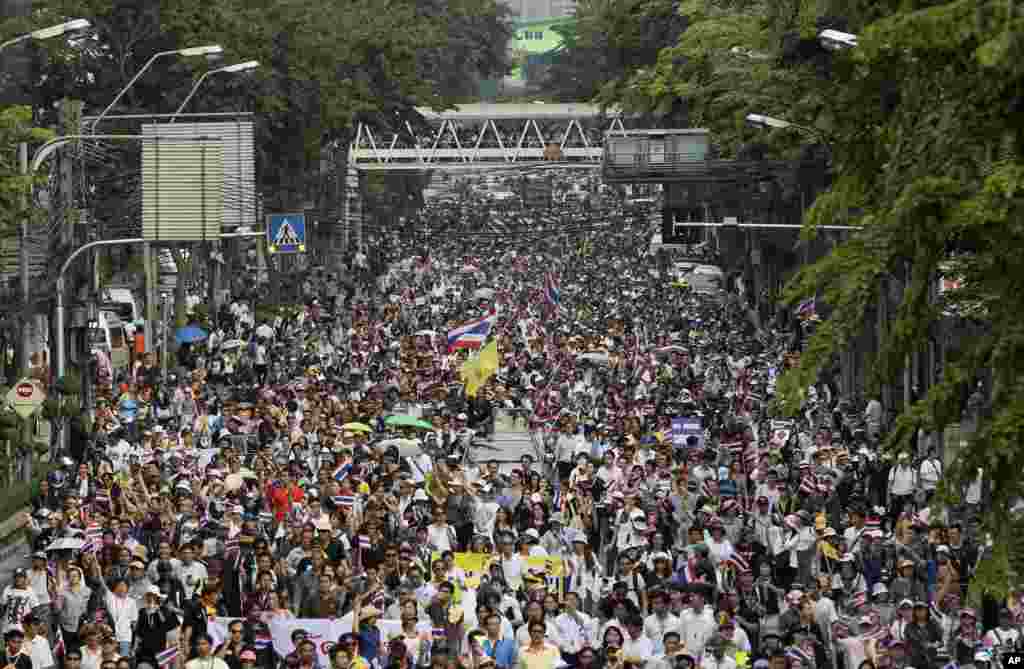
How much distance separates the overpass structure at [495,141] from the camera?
103 m

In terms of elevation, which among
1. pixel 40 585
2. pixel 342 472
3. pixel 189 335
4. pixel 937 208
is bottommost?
pixel 189 335

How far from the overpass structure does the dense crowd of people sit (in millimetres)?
58005

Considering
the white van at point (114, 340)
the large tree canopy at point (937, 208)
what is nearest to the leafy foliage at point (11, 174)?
the large tree canopy at point (937, 208)

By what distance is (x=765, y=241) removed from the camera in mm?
65250

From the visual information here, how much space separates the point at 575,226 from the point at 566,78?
587 inches

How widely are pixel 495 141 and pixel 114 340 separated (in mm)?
66058

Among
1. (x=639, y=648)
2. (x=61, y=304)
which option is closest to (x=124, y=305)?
(x=61, y=304)

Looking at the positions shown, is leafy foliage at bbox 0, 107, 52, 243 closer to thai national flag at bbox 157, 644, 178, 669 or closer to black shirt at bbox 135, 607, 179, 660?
black shirt at bbox 135, 607, 179, 660

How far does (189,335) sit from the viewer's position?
51844mm

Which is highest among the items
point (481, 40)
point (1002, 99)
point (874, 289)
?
point (1002, 99)

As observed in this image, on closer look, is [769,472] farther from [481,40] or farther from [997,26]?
[481,40]

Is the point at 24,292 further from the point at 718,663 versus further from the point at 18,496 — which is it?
the point at 718,663

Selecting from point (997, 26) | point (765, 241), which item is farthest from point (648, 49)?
point (997, 26)

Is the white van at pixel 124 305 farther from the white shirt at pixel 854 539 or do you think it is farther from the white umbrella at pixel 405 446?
the white shirt at pixel 854 539
